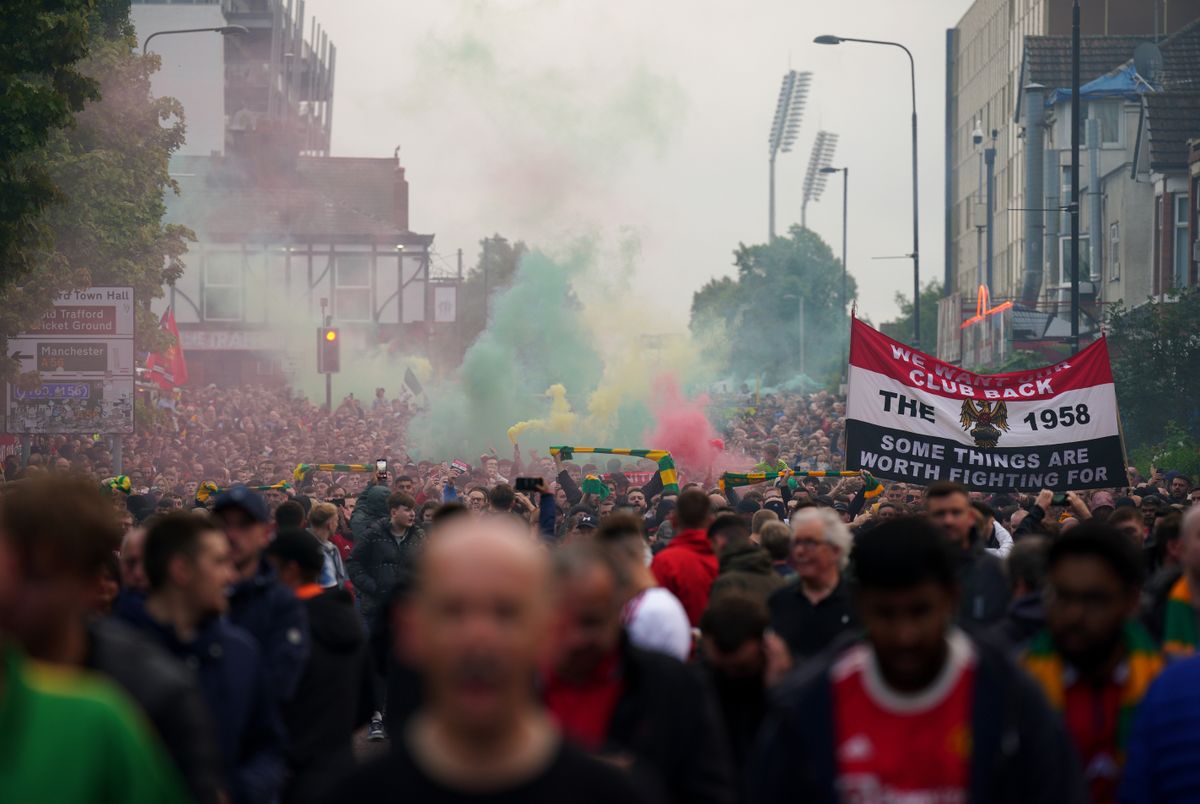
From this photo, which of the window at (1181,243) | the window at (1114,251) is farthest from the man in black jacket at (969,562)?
the window at (1114,251)

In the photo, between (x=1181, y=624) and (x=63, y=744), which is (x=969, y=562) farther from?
(x=63, y=744)

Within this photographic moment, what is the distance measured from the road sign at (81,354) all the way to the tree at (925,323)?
62.0 meters

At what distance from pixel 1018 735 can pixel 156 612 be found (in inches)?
103

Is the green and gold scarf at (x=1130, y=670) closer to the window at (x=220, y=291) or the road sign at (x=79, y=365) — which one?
the road sign at (x=79, y=365)

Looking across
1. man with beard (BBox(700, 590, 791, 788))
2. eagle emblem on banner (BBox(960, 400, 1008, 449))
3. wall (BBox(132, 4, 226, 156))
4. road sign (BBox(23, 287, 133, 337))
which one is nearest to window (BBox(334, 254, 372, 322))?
wall (BBox(132, 4, 226, 156))

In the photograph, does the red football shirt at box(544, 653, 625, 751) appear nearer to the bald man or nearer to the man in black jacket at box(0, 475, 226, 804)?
the man in black jacket at box(0, 475, 226, 804)

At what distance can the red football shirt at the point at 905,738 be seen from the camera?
11.8 feet

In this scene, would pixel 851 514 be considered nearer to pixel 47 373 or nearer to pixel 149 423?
pixel 47 373

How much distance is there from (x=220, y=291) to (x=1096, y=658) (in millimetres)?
72830

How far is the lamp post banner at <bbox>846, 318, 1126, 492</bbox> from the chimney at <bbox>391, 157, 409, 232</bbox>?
68112mm

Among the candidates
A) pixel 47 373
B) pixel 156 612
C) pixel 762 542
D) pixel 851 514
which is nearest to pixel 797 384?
pixel 47 373

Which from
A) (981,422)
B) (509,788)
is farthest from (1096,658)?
(981,422)

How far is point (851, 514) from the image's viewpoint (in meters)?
17.5

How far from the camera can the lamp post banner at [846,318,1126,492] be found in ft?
52.0
